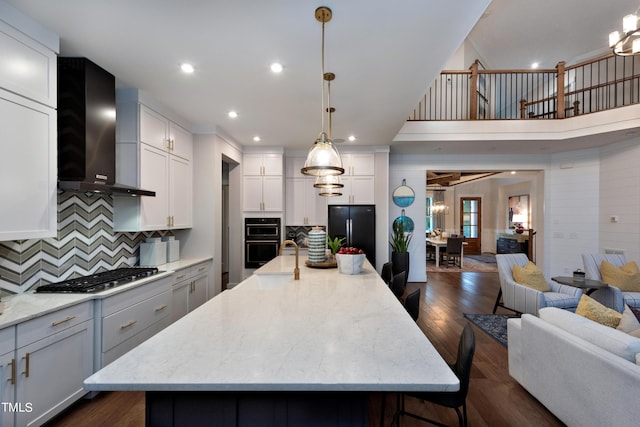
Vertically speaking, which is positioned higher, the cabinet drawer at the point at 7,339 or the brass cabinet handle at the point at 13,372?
the cabinet drawer at the point at 7,339

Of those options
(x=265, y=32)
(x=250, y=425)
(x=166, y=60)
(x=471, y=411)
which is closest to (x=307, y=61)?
(x=265, y=32)

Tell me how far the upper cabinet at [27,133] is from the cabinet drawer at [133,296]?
65 centimetres

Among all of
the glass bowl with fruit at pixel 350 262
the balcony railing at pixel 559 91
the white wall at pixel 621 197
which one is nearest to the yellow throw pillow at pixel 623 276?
the white wall at pixel 621 197

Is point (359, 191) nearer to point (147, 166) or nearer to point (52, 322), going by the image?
point (147, 166)

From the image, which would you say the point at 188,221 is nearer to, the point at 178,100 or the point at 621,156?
the point at 178,100

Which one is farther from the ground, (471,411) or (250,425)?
(250,425)

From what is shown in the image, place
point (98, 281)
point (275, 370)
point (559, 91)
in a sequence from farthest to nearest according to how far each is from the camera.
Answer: point (559, 91)
point (98, 281)
point (275, 370)

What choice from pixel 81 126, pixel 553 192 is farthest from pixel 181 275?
pixel 553 192

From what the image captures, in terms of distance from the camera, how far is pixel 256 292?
211 cm

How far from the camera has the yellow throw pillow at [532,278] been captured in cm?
363

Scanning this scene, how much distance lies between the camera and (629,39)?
2863 millimetres

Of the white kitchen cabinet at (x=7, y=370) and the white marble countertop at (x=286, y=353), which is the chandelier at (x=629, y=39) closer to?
the white marble countertop at (x=286, y=353)

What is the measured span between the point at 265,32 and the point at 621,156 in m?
6.48

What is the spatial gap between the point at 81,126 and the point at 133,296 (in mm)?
1473
